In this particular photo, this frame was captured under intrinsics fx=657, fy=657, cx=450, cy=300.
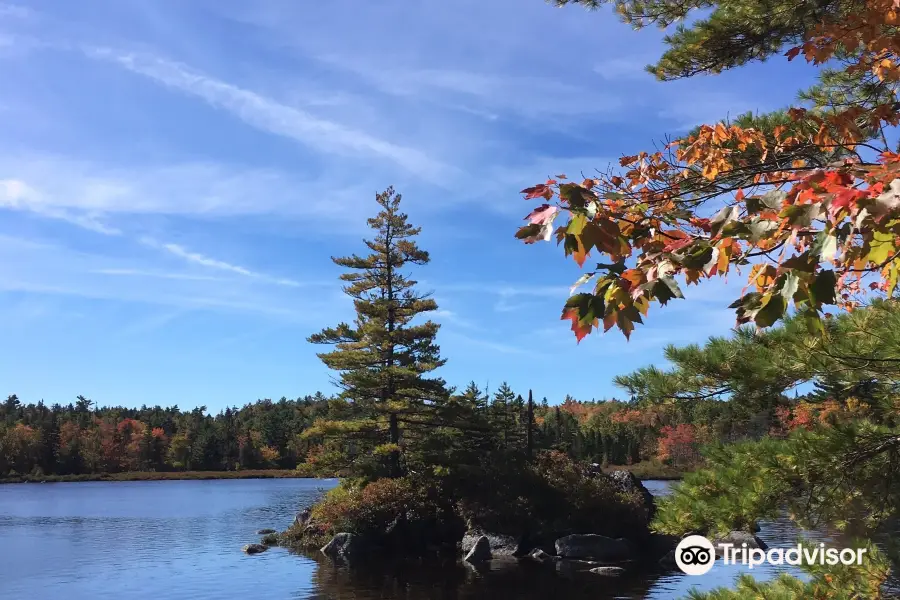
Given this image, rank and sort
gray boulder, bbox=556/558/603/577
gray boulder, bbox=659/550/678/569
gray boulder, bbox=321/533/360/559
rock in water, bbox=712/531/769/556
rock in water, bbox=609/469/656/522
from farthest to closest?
rock in water, bbox=609/469/656/522 → gray boulder, bbox=321/533/360/559 → gray boulder, bbox=659/550/678/569 → gray boulder, bbox=556/558/603/577 → rock in water, bbox=712/531/769/556

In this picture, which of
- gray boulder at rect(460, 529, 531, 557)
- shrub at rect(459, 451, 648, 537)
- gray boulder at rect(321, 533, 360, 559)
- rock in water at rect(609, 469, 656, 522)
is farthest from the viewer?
rock in water at rect(609, 469, 656, 522)

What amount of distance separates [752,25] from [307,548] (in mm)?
25424

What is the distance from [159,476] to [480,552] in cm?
8245

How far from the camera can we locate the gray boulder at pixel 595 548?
2411 centimetres

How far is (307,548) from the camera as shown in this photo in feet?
86.6

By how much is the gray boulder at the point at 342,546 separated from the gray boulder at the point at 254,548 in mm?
2460

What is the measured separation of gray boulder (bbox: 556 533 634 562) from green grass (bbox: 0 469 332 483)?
2533 inches

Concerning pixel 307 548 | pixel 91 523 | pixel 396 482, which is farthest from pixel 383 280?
pixel 91 523

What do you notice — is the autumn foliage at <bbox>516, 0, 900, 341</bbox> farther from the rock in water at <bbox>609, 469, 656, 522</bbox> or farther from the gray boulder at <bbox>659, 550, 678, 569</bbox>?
the rock in water at <bbox>609, 469, 656, 522</bbox>

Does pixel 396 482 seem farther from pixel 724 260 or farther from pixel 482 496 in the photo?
pixel 724 260

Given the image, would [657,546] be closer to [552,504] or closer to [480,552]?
[552,504]

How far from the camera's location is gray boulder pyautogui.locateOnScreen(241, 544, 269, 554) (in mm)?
24922

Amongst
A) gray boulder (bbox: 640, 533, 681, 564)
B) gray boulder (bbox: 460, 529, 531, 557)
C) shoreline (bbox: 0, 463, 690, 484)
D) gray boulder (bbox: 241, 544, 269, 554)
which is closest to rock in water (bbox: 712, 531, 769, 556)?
gray boulder (bbox: 640, 533, 681, 564)

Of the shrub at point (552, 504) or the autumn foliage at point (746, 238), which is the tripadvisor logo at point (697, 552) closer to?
the autumn foliage at point (746, 238)
